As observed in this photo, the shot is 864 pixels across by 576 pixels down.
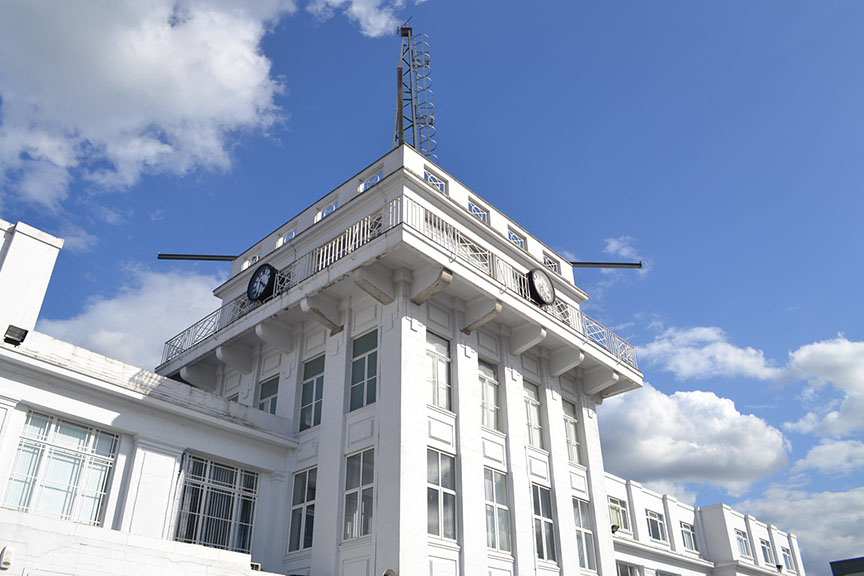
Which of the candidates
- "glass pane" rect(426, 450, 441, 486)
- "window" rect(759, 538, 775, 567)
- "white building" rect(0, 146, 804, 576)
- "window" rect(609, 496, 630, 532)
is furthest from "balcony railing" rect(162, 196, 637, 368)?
"window" rect(759, 538, 775, 567)

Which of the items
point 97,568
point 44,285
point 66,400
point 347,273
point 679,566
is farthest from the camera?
point 679,566

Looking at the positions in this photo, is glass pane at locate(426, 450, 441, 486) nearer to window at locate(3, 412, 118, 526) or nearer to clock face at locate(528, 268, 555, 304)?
clock face at locate(528, 268, 555, 304)

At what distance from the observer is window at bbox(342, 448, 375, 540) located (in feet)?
54.4

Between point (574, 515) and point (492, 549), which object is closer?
point (492, 549)

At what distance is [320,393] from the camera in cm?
2003

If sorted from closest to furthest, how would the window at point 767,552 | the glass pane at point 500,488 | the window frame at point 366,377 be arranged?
1. the window frame at point 366,377
2. the glass pane at point 500,488
3. the window at point 767,552

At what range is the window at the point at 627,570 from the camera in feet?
92.8

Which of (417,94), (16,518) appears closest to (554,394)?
(417,94)

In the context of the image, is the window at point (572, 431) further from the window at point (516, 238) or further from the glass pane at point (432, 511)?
the glass pane at point (432, 511)

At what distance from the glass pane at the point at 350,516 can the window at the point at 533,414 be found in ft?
21.1

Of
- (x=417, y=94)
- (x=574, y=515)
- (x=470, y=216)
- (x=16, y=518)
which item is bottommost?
(x=16, y=518)

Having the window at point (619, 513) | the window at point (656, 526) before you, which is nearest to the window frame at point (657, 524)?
the window at point (656, 526)

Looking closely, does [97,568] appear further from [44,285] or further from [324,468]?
[44,285]

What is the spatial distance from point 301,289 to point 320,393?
312 cm
